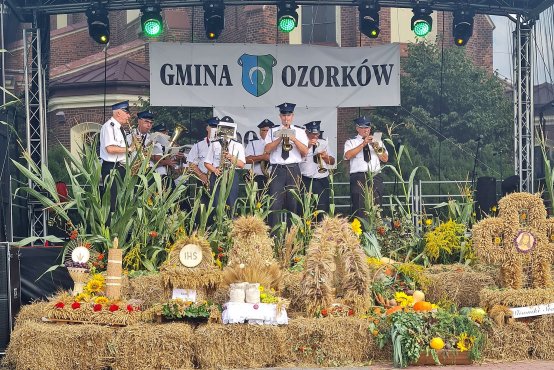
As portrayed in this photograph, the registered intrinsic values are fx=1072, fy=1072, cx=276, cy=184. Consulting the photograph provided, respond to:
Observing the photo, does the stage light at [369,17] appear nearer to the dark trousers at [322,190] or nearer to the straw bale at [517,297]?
the dark trousers at [322,190]

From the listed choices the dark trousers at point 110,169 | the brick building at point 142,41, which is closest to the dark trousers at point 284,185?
the dark trousers at point 110,169

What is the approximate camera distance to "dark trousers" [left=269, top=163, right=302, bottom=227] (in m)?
12.5

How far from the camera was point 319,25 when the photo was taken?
25.5 metres

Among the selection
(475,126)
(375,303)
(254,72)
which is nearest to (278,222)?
(375,303)

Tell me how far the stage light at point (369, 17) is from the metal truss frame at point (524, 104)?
1962 mm

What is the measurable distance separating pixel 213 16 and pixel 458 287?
6.12m

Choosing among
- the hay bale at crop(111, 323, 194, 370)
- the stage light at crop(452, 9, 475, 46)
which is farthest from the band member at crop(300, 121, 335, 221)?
the hay bale at crop(111, 323, 194, 370)

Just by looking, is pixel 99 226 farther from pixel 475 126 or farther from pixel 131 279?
pixel 475 126

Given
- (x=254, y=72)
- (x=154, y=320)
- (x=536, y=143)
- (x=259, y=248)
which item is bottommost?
(x=154, y=320)

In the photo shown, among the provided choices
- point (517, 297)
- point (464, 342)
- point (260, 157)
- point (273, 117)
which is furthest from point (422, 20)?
point (464, 342)

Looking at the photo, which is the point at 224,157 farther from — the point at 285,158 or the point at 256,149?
the point at 256,149

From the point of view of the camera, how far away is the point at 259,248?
31.9ft

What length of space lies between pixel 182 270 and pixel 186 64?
6456 mm

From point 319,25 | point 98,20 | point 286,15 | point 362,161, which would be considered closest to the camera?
point 362,161
